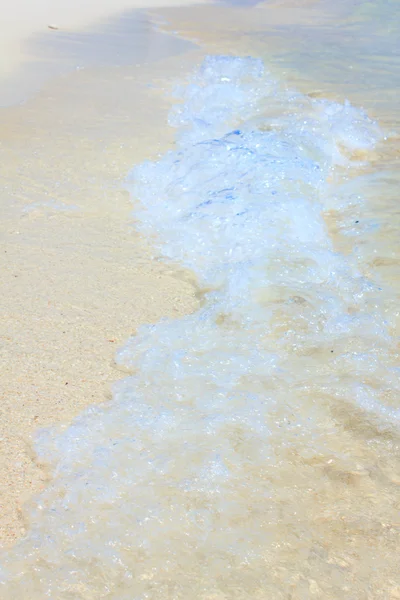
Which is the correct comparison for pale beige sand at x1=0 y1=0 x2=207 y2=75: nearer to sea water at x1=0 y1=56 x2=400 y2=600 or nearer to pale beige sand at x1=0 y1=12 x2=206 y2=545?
pale beige sand at x1=0 y1=12 x2=206 y2=545

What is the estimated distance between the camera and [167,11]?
10.3m

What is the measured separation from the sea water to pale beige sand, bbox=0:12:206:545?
0.09 metres

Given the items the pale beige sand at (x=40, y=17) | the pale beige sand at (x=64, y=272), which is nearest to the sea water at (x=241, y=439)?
the pale beige sand at (x=64, y=272)

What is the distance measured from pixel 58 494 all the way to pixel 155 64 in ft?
18.8

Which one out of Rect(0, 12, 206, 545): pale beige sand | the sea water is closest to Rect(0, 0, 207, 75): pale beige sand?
Rect(0, 12, 206, 545): pale beige sand

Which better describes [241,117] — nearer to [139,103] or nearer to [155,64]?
[139,103]

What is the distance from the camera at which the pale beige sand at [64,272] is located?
220 centimetres

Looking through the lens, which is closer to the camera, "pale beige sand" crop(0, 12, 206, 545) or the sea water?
the sea water

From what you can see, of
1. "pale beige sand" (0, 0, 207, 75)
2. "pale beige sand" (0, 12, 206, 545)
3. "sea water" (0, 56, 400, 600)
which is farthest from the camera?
"pale beige sand" (0, 0, 207, 75)

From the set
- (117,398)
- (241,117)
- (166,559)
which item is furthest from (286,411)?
(241,117)

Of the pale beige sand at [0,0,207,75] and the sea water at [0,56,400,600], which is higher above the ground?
the sea water at [0,56,400,600]

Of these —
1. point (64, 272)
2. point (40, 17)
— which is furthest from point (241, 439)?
point (40, 17)

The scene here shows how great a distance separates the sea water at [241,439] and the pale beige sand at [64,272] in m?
0.09

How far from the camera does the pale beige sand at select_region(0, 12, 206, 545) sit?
A: 220 centimetres
